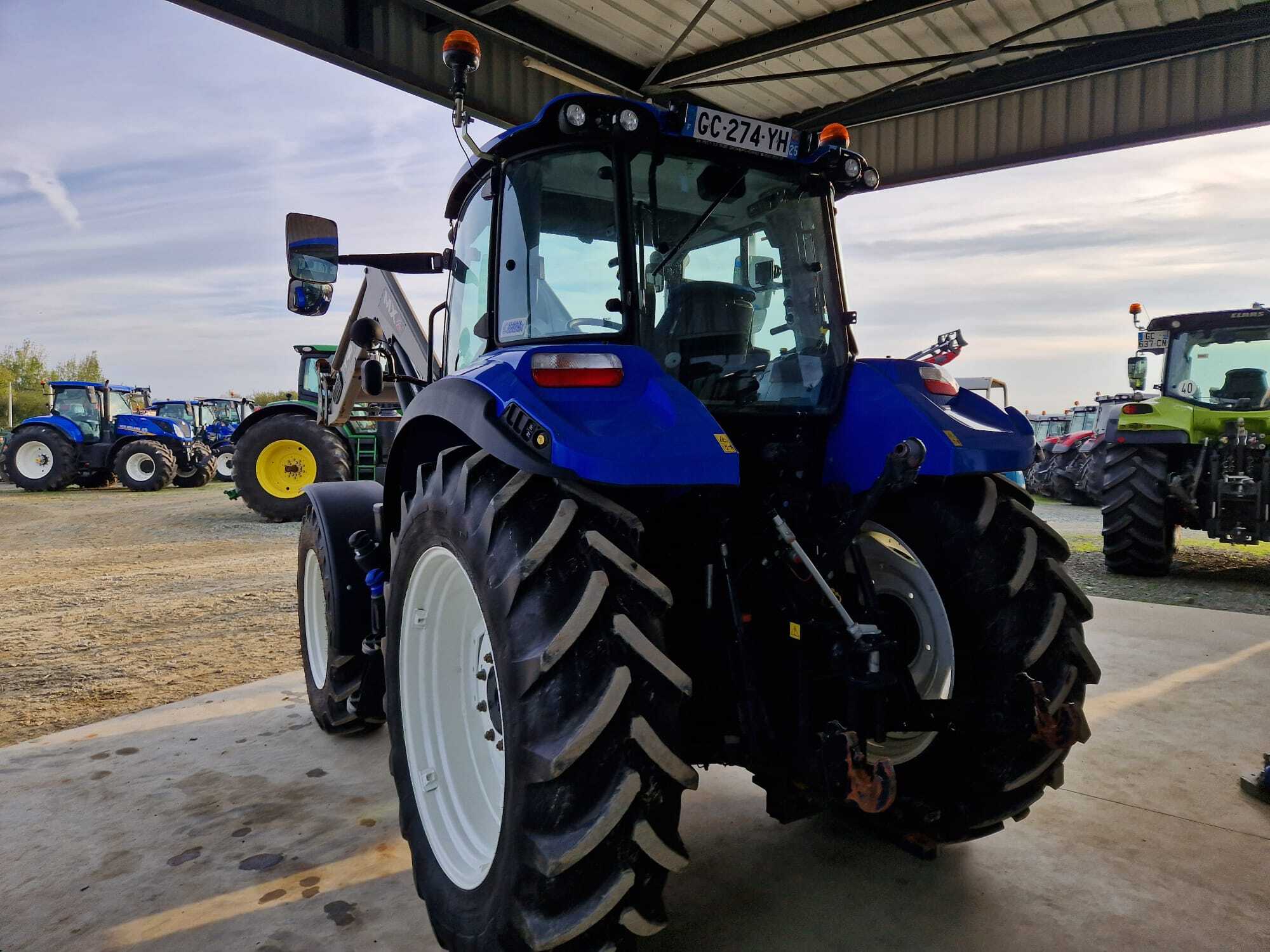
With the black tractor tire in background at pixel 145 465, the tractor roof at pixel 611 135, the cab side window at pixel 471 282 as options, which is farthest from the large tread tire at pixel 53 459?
the tractor roof at pixel 611 135

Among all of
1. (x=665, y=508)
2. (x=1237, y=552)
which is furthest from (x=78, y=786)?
(x=1237, y=552)

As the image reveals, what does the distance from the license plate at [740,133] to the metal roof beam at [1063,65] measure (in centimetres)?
516

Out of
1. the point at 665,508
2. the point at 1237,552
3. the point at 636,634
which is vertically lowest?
the point at 1237,552

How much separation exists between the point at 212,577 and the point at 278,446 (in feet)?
12.2

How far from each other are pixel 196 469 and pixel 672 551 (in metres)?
18.5

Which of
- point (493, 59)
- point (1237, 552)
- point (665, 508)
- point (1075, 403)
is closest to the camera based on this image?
point (665, 508)

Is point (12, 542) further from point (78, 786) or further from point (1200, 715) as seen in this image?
point (1200, 715)

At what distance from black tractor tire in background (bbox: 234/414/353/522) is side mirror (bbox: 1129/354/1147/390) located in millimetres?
8871

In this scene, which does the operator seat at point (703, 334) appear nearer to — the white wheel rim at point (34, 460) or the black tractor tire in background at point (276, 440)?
the black tractor tire in background at point (276, 440)

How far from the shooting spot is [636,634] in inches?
61.9

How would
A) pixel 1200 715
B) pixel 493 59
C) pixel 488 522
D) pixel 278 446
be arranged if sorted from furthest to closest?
1. pixel 278 446
2. pixel 493 59
3. pixel 1200 715
4. pixel 488 522

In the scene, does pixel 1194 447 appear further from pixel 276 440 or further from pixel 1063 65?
pixel 276 440

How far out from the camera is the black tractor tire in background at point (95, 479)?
16.6 meters

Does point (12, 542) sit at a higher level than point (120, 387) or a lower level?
lower
